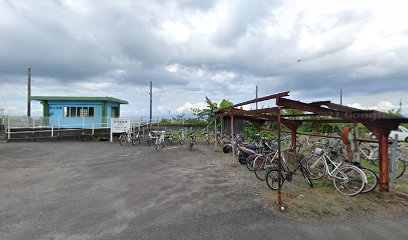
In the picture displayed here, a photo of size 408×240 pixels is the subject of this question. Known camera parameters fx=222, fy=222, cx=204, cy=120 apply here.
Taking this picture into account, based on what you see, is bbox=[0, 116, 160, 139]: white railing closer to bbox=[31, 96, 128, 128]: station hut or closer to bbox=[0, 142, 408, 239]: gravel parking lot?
bbox=[31, 96, 128, 128]: station hut

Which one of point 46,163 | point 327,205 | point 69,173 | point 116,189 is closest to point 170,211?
point 116,189

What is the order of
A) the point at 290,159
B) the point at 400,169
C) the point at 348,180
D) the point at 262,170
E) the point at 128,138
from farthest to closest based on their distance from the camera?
the point at 128,138 → the point at 290,159 → the point at 400,169 → the point at 262,170 → the point at 348,180

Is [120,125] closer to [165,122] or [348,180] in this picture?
[165,122]

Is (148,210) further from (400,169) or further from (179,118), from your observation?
(179,118)

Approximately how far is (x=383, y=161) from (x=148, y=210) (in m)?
4.85

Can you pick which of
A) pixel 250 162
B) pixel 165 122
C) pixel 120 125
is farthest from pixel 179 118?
pixel 250 162

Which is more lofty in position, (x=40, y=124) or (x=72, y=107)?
(x=72, y=107)

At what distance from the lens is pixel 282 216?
3.79 m

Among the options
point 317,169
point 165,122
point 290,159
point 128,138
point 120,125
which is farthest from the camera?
point 165,122

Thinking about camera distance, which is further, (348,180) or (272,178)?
(272,178)

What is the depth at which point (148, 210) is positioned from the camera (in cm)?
401

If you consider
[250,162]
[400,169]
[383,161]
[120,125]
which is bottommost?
[400,169]

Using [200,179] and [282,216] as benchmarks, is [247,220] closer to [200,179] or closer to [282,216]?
[282,216]

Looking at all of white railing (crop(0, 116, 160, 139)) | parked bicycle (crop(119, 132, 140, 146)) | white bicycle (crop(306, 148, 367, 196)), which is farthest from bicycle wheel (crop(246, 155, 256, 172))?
white railing (crop(0, 116, 160, 139))
